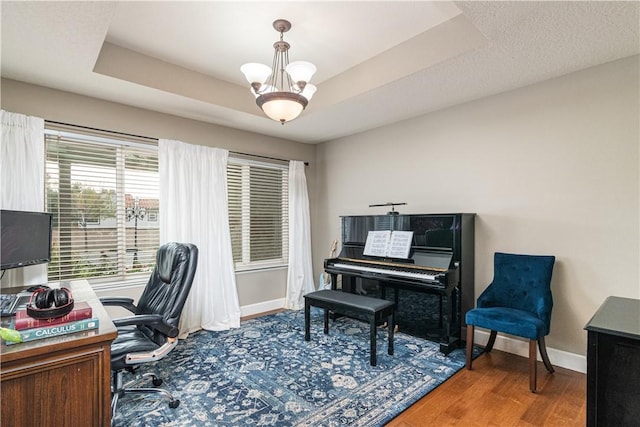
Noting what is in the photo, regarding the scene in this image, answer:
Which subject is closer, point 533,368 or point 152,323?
point 152,323

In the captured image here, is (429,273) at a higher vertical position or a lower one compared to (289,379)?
higher

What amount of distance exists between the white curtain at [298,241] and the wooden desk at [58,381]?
319cm

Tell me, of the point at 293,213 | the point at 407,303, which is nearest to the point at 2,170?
the point at 293,213

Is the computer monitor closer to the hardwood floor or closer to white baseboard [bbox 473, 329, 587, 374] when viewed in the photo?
the hardwood floor

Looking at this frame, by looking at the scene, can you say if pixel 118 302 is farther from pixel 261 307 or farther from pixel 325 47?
pixel 325 47

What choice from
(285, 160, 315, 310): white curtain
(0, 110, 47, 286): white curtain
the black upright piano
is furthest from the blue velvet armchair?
(0, 110, 47, 286): white curtain

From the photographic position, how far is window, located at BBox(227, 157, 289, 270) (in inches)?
164

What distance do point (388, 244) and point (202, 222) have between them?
2149mm

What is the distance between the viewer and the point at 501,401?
7.13 ft

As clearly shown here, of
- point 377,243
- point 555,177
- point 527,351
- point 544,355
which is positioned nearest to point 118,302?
point 377,243

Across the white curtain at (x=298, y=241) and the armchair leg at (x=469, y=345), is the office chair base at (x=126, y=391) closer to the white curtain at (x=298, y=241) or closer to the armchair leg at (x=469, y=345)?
the armchair leg at (x=469, y=345)

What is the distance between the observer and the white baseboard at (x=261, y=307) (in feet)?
13.7

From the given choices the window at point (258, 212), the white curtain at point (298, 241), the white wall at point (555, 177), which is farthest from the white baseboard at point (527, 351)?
the window at point (258, 212)

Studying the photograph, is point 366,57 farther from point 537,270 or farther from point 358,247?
point 537,270
